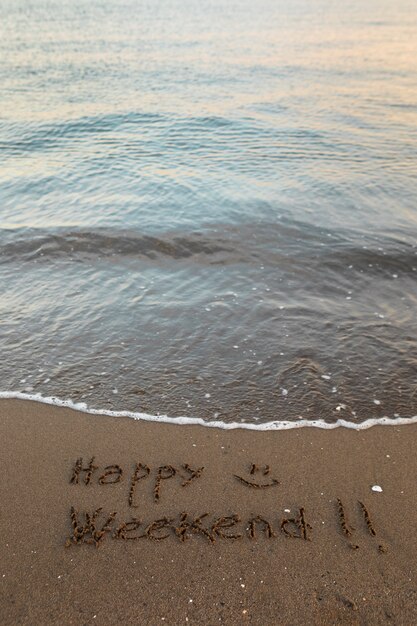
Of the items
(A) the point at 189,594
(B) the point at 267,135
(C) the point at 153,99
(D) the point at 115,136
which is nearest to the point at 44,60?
(C) the point at 153,99

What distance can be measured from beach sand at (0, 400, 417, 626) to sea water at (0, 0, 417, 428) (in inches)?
15.7

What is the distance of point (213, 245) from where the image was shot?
28.6 feet

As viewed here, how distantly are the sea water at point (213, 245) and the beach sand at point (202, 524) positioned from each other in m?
0.40

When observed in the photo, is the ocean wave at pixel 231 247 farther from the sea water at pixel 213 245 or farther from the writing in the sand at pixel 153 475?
the writing in the sand at pixel 153 475

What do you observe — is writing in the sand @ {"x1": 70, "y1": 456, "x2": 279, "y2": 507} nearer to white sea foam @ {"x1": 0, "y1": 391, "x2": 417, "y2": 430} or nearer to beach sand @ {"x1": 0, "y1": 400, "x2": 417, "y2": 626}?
beach sand @ {"x1": 0, "y1": 400, "x2": 417, "y2": 626}

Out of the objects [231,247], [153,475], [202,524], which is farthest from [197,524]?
A: [231,247]

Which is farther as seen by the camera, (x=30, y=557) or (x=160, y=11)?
(x=160, y=11)

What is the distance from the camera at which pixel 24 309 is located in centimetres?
678

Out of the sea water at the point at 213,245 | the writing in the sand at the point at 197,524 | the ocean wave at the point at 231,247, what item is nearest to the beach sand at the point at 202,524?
the writing in the sand at the point at 197,524

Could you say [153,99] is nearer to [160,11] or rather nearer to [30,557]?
[30,557]

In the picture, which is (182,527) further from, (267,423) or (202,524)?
(267,423)

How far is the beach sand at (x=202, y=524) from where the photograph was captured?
3.34 m

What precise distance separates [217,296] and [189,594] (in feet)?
14.2

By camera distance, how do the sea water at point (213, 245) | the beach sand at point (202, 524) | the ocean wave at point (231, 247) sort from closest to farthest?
1. the beach sand at point (202, 524)
2. the sea water at point (213, 245)
3. the ocean wave at point (231, 247)
